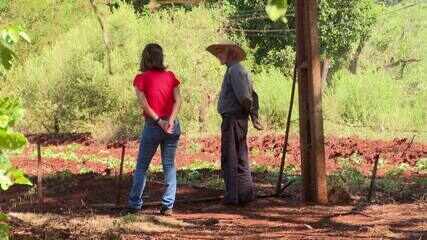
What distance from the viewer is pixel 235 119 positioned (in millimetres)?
8219

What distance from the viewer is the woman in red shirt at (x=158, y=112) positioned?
7.54 meters

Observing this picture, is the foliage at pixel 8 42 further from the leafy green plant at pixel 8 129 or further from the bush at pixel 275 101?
the bush at pixel 275 101

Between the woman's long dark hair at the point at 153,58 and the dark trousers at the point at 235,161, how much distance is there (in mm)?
1108

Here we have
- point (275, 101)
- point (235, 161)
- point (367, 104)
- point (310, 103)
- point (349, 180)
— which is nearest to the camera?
point (310, 103)

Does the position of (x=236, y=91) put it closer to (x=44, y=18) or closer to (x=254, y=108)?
(x=254, y=108)

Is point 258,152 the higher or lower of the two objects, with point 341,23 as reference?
lower

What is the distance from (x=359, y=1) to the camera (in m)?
40.0

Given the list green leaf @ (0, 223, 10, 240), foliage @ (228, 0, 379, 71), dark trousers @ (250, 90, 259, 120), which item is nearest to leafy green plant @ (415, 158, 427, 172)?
dark trousers @ (250, 90, 259, 120)

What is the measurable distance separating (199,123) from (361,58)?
32.6 meters

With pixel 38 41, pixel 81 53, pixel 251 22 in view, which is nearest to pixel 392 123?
pixel 251 22

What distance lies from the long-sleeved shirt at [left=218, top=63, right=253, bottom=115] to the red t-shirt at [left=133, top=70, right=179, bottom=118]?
0.78 m

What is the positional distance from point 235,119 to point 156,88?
1.09 metres

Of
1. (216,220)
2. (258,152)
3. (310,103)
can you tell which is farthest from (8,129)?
(258,152)

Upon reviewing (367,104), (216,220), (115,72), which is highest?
(115,72)
